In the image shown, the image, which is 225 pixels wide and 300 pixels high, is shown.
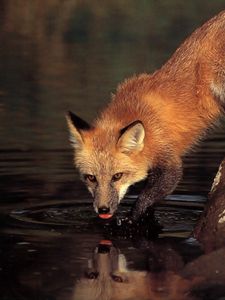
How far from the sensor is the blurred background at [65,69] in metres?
14.5

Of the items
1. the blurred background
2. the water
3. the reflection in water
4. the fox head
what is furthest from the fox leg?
the reflection in water

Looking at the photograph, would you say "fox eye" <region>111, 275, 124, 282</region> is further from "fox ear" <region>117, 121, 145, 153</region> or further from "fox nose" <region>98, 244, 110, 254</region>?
"fox ear" <region>117, 121, 145, 153</region>

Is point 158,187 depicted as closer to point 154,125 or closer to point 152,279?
point 154,125

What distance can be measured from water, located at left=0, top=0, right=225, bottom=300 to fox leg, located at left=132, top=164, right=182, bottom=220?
0.28 meters

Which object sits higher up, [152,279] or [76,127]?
[76,127]

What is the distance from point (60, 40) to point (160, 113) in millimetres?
24899

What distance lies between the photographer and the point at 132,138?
1133 cm

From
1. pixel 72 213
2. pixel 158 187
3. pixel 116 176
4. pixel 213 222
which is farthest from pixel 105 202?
pixel 72 213

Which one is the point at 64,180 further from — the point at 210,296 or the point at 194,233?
the point at 210,296

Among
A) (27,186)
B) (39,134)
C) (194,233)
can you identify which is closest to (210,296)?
(194,233)

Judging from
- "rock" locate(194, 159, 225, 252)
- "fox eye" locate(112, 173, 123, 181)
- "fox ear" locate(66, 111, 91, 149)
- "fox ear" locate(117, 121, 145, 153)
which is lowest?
"rock" locate(194, 159, 225, 252)

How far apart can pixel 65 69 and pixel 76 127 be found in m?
18.4

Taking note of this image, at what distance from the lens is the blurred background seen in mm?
14523

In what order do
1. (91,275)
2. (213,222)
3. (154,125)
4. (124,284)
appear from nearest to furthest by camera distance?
1. (124,284)
2. (91,275)
3. (213,222)
4. (154,125)
